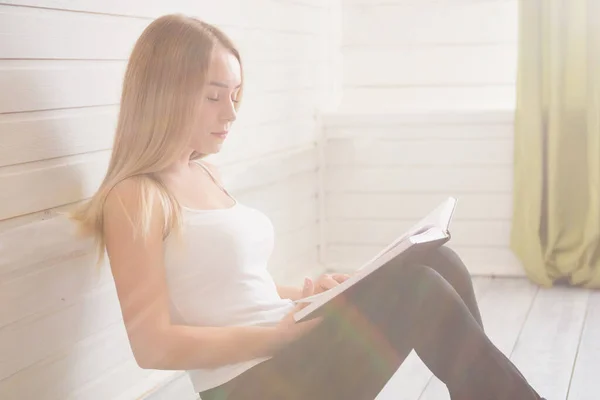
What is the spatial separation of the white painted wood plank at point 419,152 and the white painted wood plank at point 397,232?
0.80 feet

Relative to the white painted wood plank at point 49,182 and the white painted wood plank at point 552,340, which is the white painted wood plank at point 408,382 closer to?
the white painted wood plank at point 552,340

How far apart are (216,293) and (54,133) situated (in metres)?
0.45

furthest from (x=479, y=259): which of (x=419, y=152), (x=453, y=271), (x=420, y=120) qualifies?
(x=453, y=271)

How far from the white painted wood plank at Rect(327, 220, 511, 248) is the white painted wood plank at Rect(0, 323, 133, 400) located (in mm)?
1660

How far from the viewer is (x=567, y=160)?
3.10 m

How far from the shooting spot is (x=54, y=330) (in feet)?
5.32

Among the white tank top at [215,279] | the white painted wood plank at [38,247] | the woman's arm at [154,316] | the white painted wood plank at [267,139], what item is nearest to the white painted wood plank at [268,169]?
the white painted wood plank at [267,139]

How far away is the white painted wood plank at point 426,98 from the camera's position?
3.37 meters

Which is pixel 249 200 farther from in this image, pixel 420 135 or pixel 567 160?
pixel 567 160

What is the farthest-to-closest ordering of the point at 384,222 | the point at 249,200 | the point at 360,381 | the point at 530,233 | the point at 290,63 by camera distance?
the point at 384,222 → the point at 530,233 → the point at 290,63 → the point at 249,200 → the point at 360,381

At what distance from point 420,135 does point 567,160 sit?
1.85 feet

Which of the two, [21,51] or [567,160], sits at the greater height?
[21,51]

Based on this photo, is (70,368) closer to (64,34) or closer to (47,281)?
(47,281)

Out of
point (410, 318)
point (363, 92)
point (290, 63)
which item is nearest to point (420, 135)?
point (363, 92)
